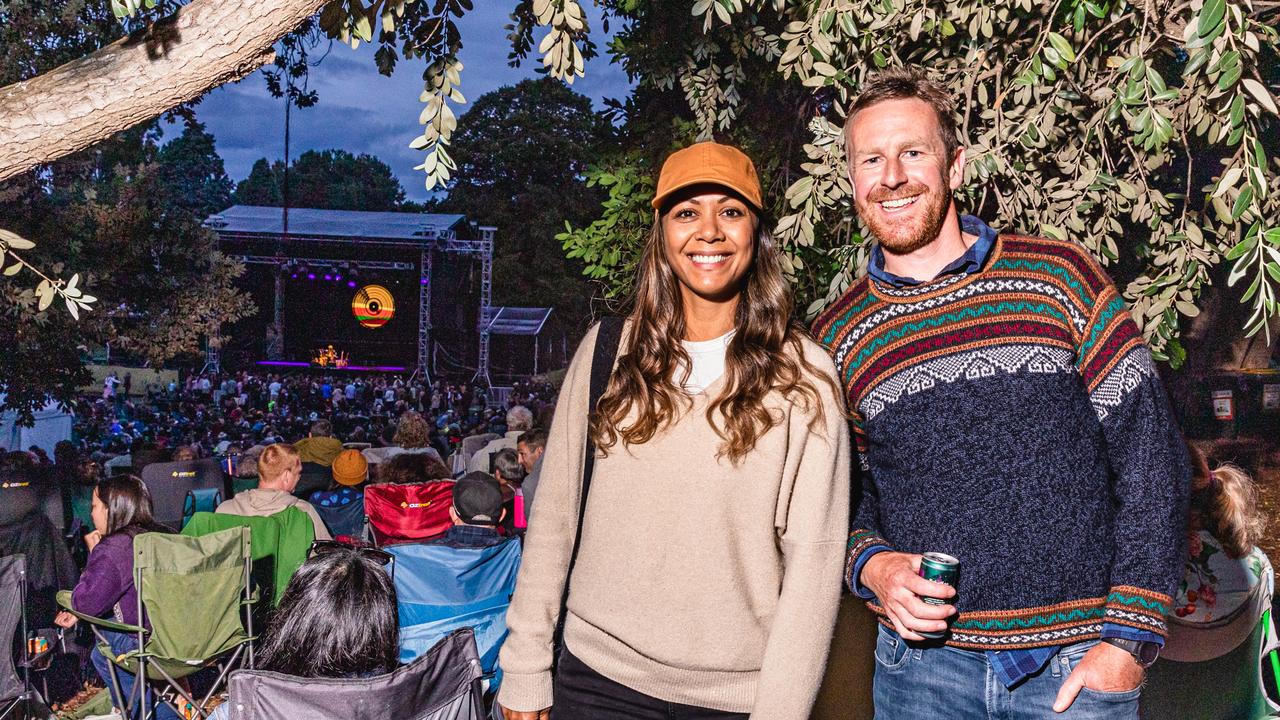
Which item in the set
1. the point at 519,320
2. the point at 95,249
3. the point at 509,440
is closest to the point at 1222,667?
the point at 509,440

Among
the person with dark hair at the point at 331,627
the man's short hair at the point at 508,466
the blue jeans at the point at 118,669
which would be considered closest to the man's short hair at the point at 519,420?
the man's short hair at the point at 508,466

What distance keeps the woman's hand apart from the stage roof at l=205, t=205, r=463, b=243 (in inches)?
749

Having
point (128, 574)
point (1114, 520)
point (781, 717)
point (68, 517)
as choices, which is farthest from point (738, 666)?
point (68, 517)

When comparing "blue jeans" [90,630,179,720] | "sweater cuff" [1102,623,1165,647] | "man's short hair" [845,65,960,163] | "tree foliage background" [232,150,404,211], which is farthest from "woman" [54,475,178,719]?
"tree foliage background" [232,150,404,211]

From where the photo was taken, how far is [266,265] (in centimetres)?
2064

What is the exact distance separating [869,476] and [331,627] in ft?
4.19

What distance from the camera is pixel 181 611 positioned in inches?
158

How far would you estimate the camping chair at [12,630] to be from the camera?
11.6 feet

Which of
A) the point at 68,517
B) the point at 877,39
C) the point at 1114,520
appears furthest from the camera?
the point at 68,517

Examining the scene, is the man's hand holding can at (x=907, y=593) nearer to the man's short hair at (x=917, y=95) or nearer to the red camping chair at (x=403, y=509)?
the man's short hair at (x=917, y=95)

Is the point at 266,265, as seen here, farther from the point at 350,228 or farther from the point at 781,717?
the point at 781,717

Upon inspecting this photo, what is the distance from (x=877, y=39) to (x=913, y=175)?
1.15 metres

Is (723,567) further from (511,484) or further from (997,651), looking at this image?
(511,484)

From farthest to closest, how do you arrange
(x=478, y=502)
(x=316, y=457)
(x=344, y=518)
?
(x=316, y=457) < (x=344, y=518) < (x=478, y=502)
